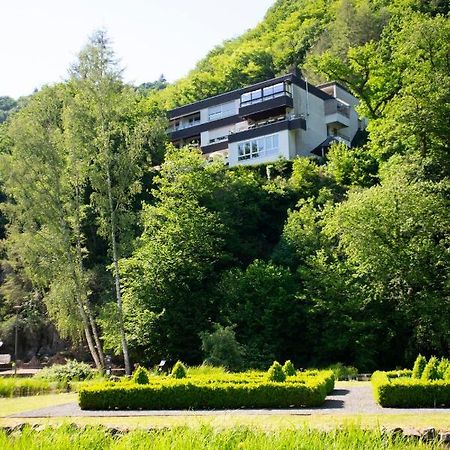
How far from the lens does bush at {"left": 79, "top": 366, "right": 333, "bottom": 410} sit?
14867 mm

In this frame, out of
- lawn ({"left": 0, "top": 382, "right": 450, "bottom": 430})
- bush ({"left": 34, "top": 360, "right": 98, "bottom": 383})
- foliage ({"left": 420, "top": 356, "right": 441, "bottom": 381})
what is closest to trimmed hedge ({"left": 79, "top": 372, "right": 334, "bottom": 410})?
lawn ({"left": 0, "top": 382, "right": 450, "bottom": 430})

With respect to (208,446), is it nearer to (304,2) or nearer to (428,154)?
(428,154)

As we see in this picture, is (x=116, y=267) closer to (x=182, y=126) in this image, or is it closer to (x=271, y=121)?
(x=271, y=121)

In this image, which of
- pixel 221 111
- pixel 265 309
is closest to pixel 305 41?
pixel 221 111

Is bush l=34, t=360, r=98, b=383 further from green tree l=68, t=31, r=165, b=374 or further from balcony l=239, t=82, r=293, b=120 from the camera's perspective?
balcony l=239, t=82, r=293, b=120

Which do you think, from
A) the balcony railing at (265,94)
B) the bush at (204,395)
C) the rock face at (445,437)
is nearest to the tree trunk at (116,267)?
the bush at (204,395)

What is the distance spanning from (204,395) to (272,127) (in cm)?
3204

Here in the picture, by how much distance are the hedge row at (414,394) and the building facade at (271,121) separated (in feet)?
98.0

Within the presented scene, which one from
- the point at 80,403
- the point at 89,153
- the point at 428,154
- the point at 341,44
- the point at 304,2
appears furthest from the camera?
the point at 304,2

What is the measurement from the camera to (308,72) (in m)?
71.3

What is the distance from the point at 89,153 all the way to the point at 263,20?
88897 mm

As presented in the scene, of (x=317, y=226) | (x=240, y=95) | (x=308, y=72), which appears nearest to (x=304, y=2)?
(x=308, y=72)

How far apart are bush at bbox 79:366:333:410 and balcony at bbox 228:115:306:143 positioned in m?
30.8

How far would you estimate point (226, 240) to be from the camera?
3434cm
